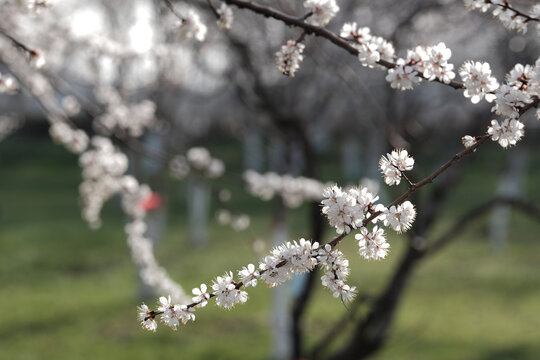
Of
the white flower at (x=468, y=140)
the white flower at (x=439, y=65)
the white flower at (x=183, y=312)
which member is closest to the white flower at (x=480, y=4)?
the white flower at (x=439, y=65)

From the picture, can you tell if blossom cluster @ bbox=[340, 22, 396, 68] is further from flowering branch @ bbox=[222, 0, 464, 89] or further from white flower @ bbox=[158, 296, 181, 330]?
white flower @ bbox=[158, 296, 181, 330]

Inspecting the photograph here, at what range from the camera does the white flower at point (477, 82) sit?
1495 millimetres

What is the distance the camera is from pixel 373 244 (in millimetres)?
1395

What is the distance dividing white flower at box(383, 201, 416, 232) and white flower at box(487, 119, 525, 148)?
28cm

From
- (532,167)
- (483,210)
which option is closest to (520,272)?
(483,210)

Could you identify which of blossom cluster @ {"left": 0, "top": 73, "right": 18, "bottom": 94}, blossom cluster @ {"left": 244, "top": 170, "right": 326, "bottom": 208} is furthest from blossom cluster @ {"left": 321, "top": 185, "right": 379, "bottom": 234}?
blossom cluster @ {"left": 244, "top": 170, "right": 326, "bottom": 208}

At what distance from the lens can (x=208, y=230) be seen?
648 inches

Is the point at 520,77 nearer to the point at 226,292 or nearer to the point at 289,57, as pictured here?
the point at 289,57

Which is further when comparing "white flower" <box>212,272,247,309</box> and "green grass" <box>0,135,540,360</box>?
"green grass" <box>0,135,540,360</box>

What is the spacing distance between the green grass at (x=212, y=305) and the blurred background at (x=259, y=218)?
0.04m

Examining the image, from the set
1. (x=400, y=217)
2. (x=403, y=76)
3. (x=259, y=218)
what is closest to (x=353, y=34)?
(x=403, y=76)

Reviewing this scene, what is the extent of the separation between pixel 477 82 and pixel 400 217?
417 mm

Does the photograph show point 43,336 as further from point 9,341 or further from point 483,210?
point 483,210

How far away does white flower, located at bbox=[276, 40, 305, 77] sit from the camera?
177 centimetres
